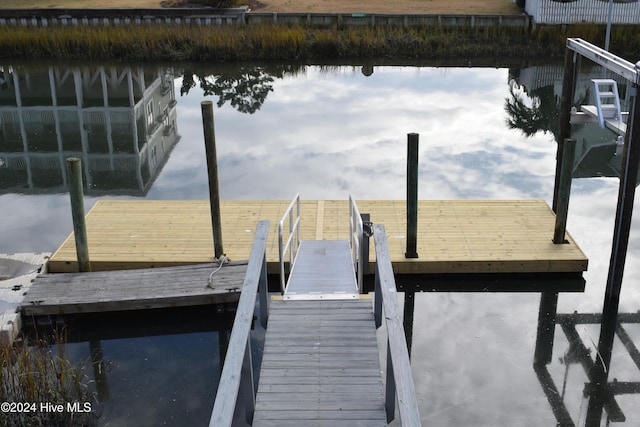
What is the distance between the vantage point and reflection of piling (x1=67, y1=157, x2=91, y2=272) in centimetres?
1040

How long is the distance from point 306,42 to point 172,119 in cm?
798

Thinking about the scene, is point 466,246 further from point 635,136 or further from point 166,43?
point 166,43

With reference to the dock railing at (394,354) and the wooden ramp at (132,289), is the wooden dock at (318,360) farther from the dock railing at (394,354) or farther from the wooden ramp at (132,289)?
the wooden ramp at (132,289)

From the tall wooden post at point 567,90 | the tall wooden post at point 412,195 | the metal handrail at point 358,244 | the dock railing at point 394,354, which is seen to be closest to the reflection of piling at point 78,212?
the metal handrail at point 358,244

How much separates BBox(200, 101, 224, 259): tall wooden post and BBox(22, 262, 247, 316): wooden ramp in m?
0.39

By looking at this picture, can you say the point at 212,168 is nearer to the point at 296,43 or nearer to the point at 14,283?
the point at 14,283

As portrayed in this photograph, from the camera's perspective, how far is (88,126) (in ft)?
67.5

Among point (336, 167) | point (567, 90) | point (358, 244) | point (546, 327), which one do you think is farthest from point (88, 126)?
point (546, 327)

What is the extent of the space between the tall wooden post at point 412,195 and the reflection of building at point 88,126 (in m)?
6.55

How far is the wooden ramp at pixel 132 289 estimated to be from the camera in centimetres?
1027

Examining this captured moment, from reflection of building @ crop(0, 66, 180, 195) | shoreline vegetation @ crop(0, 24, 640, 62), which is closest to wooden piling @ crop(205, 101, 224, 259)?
reflection of building @ crop(0, 66, 180, 195)

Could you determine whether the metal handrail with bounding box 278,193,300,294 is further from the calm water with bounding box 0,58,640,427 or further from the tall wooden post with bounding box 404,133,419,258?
the tall wooden post with bounding box 404,133,419,258

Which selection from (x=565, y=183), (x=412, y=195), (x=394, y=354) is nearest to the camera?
(x=394, y=354)

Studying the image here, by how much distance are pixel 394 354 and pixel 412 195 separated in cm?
571
